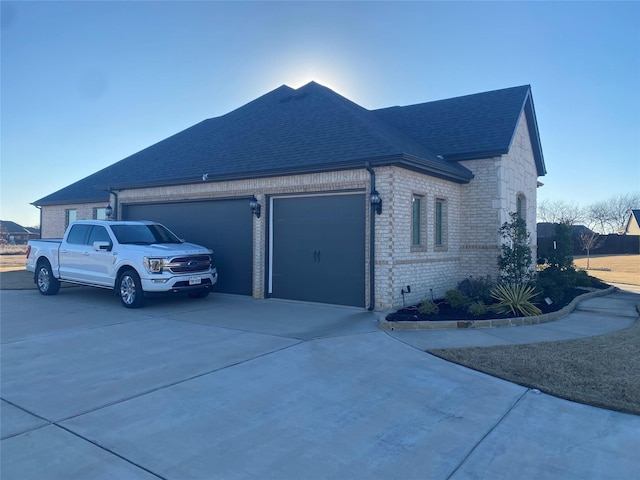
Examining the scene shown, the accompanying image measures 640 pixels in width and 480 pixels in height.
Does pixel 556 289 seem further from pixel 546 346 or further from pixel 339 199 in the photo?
pixel 339 199

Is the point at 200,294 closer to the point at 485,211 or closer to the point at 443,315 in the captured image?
the point at 443,315

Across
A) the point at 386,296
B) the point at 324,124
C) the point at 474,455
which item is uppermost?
the point at 324,124

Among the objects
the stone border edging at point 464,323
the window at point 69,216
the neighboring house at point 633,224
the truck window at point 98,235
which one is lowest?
the stone border edging at point 464,323

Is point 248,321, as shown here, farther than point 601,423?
Yes

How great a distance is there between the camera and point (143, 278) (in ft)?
35.7

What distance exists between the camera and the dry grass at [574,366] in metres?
5.59

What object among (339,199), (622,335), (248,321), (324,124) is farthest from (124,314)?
(622,335)

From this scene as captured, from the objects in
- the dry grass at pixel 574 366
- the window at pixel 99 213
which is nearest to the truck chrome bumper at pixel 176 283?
the dry grass at pixel 574 366

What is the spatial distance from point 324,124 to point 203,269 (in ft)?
17.3

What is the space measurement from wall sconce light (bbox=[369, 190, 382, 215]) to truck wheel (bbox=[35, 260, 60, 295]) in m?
9.13

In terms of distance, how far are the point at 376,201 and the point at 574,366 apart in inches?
203

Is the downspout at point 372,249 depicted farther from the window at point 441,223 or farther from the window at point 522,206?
the window at point 522,206

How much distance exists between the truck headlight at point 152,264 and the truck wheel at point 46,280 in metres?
4.20

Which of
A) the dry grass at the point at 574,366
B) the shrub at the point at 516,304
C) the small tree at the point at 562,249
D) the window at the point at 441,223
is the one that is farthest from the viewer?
the small tree at the point at 562,249
